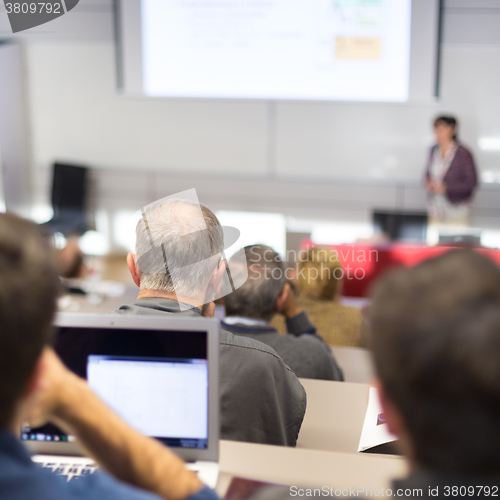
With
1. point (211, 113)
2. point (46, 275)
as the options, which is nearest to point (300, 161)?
point (211, 113)

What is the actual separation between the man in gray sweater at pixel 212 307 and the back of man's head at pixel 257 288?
0.41m

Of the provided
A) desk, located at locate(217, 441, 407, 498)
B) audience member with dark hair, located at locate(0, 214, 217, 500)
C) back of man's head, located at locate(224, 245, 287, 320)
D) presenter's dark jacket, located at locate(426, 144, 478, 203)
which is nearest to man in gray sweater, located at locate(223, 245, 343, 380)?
back of man's head, located at locate(224, 245, 287, 320)

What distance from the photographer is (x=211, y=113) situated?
5605 millimetres

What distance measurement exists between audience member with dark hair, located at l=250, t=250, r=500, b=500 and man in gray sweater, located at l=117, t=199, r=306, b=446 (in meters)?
0.77

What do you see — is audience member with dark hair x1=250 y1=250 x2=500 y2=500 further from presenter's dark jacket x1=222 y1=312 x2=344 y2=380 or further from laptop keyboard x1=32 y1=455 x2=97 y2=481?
presenter's dark jacket x1=222 y1=312 x2=344 y2=380

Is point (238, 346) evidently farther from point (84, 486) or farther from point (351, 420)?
point (84, 486)

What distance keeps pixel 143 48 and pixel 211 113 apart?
1181mm

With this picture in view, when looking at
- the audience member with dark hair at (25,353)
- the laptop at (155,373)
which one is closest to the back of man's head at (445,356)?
the audience member with dark hair at (25,353)

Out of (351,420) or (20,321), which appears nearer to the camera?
(20,321)

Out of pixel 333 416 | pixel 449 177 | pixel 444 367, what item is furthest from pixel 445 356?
pixel 449 177

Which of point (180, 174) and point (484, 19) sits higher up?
point (484, 19)

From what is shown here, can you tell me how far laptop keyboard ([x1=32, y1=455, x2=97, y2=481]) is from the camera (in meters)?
1.00

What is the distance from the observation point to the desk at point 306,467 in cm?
95

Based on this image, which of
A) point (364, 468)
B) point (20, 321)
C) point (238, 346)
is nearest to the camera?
point (20, 321)
